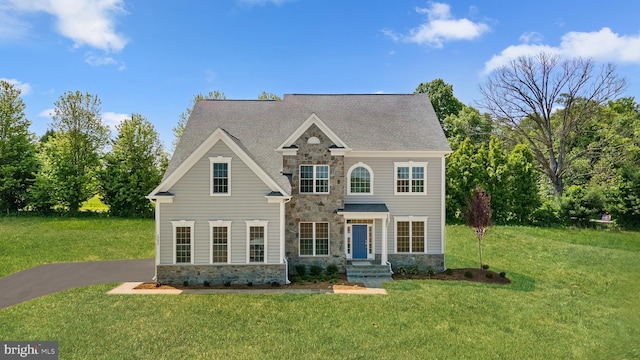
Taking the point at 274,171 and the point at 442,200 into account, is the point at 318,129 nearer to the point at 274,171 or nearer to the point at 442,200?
the point at 274,171

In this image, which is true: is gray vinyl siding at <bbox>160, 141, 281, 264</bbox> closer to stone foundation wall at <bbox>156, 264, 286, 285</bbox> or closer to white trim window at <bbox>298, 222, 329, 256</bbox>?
stone foundation wall at <bbox>156, 264, 286, 285</bbox>

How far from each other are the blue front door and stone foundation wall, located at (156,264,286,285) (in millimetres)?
4550

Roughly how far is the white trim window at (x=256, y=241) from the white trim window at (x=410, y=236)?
7.16 meters

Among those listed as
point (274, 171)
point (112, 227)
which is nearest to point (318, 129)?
point (274, 171)

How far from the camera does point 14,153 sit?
35.2 m

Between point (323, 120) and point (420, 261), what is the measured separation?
970 centimetres

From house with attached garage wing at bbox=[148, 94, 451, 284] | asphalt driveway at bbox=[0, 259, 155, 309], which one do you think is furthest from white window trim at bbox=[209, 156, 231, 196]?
asphalt driveway at bbox=[0, 259, 155, 309]

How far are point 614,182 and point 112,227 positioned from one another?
157 feet

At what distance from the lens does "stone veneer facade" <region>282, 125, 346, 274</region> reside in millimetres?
17328

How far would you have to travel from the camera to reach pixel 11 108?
35969mm

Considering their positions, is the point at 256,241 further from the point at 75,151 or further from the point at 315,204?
the point at 75,151

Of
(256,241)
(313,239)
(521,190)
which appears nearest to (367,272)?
(313,239)

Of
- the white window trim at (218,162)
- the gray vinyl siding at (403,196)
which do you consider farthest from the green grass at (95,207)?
the gray vinyl siding at (403,196)

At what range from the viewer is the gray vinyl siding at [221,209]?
1558 cm
